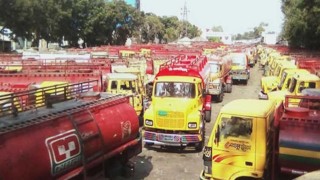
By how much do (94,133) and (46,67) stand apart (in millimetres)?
16276

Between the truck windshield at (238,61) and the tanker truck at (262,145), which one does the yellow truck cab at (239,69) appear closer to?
the truck windshield at (238,61)

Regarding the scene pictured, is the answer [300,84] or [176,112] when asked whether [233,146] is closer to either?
[176,112]

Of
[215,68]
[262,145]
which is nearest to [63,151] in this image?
[262,145]

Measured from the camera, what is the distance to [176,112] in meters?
14.0

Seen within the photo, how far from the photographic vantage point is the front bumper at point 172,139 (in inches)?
548

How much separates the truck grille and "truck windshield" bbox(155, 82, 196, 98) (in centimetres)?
113

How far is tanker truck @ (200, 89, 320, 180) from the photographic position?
8703 mm

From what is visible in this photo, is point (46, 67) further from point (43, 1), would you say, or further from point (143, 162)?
point (43, 1)

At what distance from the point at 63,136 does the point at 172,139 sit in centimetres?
600

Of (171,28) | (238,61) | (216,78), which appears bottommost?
(216,78)

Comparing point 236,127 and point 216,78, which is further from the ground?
point 216,78

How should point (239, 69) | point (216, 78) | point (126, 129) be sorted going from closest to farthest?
point (126, 129) → point (216, 78) → point (239, 69)

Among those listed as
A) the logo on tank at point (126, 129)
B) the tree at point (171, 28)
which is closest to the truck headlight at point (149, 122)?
the logo on tank at point (126, 129)

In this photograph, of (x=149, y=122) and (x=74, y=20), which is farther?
(x=74, y=20)
